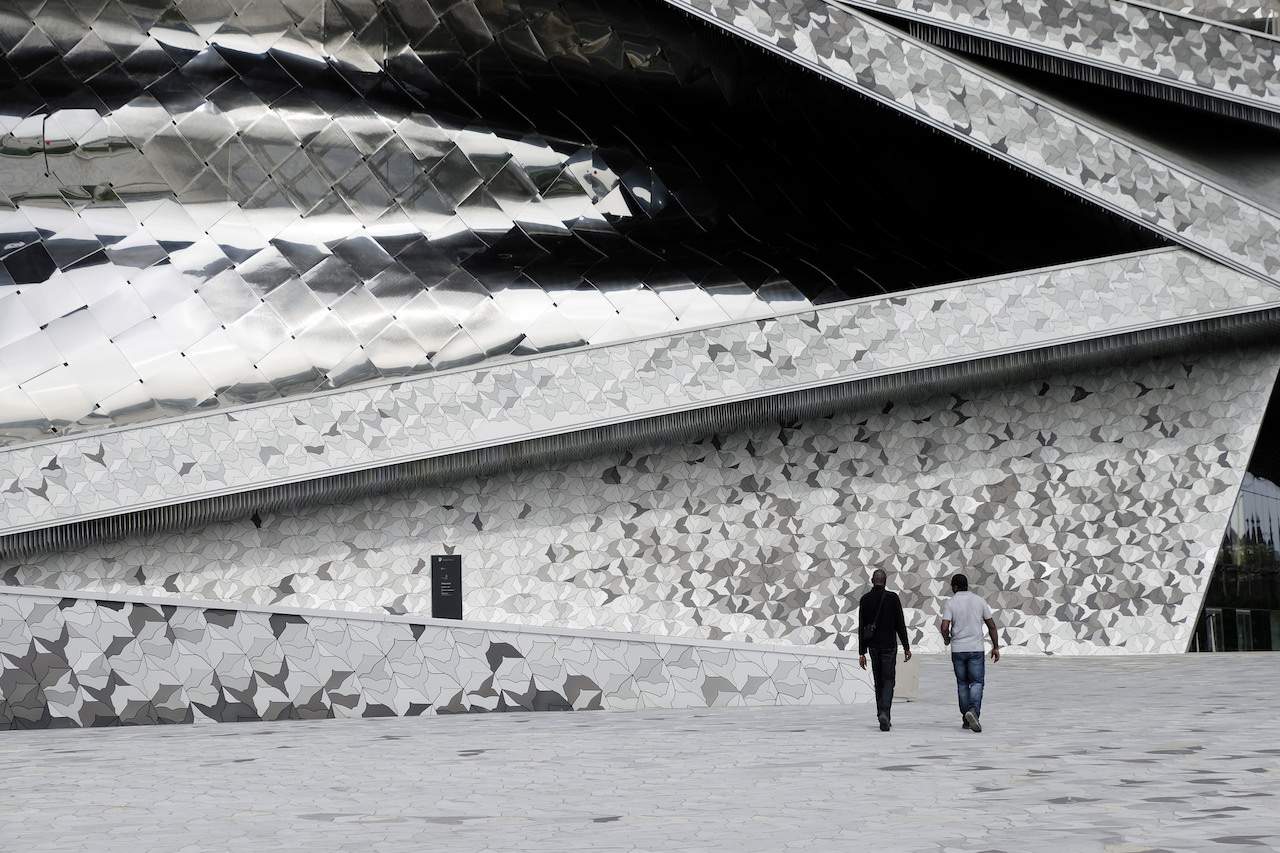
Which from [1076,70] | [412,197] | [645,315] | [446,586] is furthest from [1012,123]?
[446,586]

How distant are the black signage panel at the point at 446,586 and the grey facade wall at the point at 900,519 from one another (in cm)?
129

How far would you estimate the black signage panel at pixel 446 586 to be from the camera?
1644 cm

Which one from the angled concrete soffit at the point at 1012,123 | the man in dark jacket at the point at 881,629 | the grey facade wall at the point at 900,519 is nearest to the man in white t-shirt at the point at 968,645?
the man in dark jacket at the point at 881,629

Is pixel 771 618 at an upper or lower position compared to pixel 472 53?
lower

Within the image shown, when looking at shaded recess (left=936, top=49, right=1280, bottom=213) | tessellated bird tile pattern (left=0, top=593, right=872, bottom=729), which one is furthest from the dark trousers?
shaded recess (left=936, top=49, right=1280, bottom=213)

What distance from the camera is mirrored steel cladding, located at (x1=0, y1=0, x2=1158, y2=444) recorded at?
18000mm

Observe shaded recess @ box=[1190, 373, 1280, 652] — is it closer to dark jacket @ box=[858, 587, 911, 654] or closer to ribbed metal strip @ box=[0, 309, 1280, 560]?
ribbed metal strip @ box=[0, 309, 1280, 560]

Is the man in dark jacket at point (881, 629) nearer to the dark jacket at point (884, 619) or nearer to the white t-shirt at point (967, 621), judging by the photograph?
the dark jacket at point (884, 619)

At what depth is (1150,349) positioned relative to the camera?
19047 millimetres

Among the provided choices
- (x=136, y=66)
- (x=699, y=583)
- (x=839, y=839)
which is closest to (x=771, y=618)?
(x=699, y=583)

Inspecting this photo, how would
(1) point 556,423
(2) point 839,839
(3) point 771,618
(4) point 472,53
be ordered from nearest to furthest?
1. (2) point 839,839
2. (1) point 556,423
3. (3) point 771,618
4. (4) point 472,53

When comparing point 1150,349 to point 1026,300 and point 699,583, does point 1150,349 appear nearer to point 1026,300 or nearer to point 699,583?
point 1026,300

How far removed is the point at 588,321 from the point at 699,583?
152 inches

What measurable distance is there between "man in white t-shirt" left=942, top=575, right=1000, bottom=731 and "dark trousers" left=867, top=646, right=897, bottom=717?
49cm
